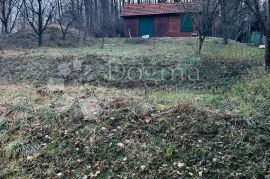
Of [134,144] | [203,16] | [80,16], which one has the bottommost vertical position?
[134,144]

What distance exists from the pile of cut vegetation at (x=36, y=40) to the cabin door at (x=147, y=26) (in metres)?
5.57

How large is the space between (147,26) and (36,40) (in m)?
8.88

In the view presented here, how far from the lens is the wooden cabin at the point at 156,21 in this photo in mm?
21047

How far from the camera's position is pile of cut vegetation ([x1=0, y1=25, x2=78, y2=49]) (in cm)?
1605

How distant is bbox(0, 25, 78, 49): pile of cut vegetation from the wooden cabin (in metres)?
5.12

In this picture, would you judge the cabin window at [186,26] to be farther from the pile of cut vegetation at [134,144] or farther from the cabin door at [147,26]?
the pile of cut vegetation at [134,144]

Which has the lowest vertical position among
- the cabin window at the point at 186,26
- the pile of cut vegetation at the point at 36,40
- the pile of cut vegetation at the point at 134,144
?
the pile of cut vegetation at the point at 134,144

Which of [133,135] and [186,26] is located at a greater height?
[186,26]

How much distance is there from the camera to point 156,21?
21828mm

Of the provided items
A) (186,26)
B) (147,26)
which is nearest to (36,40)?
(147,26)

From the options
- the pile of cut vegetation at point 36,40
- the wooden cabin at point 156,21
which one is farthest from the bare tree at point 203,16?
the wooden cabin at point 156,21

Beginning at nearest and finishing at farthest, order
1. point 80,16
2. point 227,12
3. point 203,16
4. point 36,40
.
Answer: point 203,16 → point 227,12 → point 36,40 → point 80,16

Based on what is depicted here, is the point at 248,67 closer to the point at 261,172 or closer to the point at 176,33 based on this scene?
the point at 261,172

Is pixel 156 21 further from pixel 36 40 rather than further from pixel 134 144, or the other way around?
pixel 134 144
